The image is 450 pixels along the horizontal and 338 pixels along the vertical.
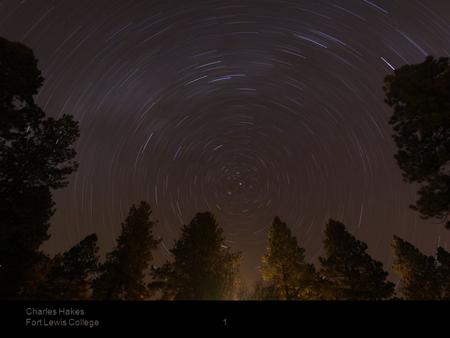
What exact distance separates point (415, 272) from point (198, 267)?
70.6 feet

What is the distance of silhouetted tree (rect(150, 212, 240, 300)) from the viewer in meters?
22.3

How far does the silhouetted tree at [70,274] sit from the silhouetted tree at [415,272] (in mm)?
29059

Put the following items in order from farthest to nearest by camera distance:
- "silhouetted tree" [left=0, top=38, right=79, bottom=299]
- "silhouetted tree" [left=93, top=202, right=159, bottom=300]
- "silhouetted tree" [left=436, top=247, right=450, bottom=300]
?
"silhouetted tree" [left=436, top=247, right=450, bottom=300] < "silhouetted tree" [left=93, top=202, right=159, bottom=300] < "silhouetted tree" [left=0, top=38, right=79, bottom=299]

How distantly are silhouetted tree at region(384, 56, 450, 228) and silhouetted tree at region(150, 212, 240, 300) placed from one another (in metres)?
15.6

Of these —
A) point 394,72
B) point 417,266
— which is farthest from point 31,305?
point 417,266

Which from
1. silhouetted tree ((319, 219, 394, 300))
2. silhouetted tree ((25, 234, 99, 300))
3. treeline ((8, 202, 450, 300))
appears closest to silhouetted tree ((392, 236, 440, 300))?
treeline ((8, 202, 450, 300))

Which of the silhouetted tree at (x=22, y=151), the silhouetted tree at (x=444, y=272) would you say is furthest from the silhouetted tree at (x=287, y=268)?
the silhouetted tree at (x=22, y=151)

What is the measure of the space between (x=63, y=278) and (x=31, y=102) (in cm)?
1480

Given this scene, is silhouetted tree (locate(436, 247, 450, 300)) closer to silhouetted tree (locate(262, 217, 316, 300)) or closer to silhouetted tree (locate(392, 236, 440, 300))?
silhouetted tree (locate(392, 236, 440, 300))

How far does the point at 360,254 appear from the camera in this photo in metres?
24.0

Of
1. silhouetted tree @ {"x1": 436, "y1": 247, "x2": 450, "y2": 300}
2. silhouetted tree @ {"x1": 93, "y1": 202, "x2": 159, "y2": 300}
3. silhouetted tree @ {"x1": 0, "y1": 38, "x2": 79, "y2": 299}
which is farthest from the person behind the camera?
silhouetted tree @ {"x1": 436, "y1": 247, "x2": 450, "y2": 300}

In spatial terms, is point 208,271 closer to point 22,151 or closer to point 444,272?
point 22,151

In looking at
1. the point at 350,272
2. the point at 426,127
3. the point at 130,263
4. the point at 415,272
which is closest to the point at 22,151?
the point at 130,263

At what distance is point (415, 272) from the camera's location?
1071 inches
